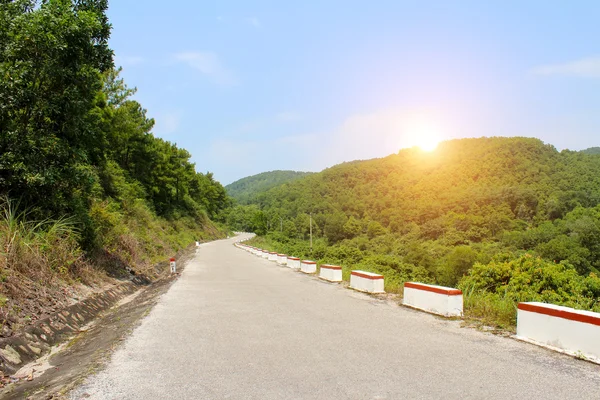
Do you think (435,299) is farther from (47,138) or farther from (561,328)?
(47,138)

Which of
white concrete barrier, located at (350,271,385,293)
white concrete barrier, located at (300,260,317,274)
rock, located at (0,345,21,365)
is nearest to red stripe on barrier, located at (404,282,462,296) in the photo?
white concrete barrier, located at (350,271,385,293)

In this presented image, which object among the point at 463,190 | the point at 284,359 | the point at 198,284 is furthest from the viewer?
the point at 463,190

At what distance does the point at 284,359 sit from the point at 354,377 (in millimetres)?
1091

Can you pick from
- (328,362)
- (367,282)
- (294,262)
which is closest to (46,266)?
(328,362)

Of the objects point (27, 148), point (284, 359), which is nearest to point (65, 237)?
point (27, 148)

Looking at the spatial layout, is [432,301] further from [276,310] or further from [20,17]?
[20,17]

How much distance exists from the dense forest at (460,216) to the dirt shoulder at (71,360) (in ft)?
22.4

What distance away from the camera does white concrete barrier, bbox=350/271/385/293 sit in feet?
37.5

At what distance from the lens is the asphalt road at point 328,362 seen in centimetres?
419

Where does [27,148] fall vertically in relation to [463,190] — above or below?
below

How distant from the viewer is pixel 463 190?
111250mm

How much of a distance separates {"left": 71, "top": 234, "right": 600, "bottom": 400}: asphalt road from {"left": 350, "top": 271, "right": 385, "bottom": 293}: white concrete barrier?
2827 millimetres

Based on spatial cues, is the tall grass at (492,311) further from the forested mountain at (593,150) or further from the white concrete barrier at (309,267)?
the forested mountain at (593,150)

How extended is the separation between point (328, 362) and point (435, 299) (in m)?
4.05
